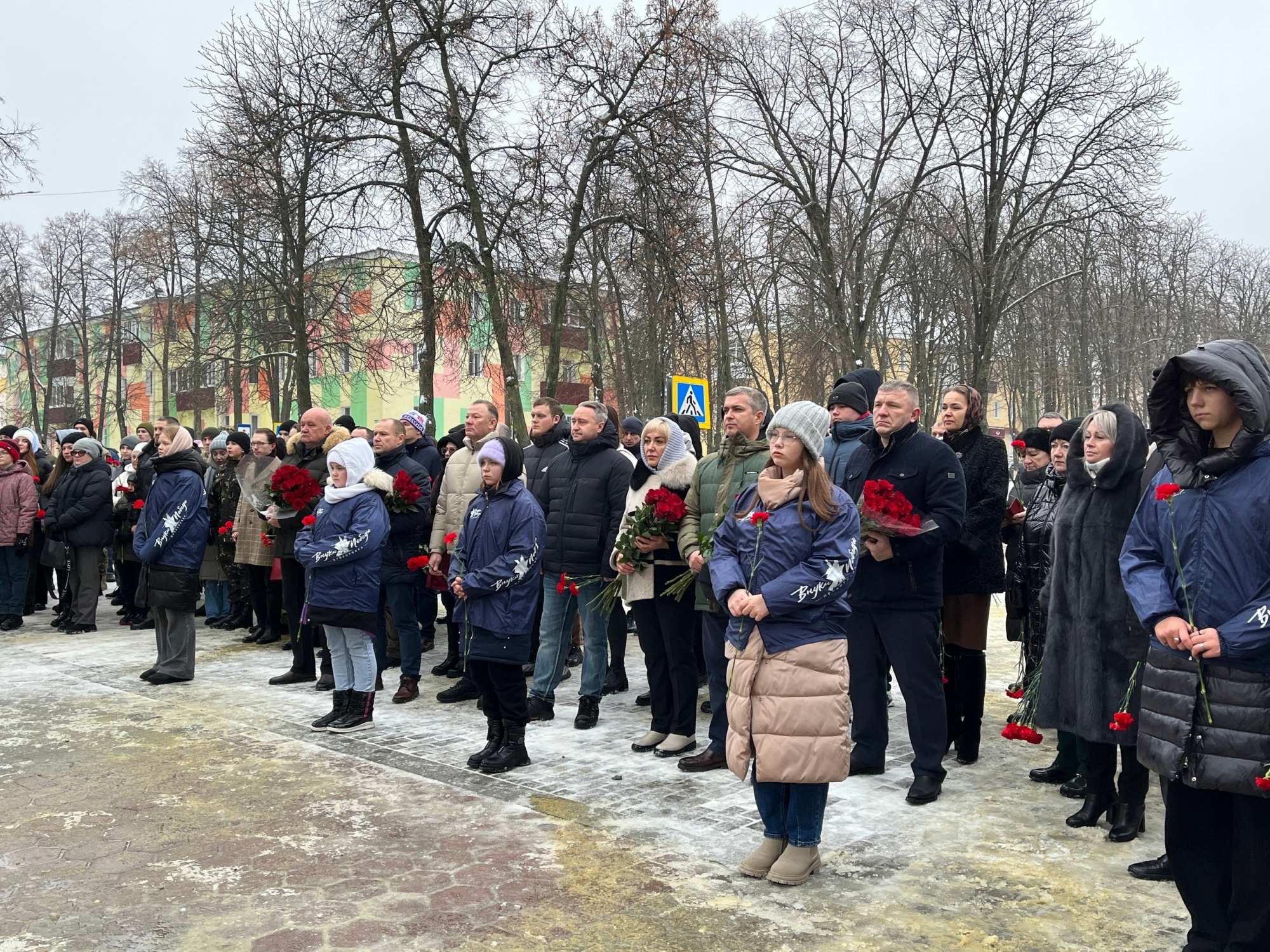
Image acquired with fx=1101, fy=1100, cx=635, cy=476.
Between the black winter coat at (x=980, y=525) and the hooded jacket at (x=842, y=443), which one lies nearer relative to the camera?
the black winter coat at (x=980, y=525)

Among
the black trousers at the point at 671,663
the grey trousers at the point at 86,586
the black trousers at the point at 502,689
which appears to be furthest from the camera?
the grey trousers at the point at 86,586

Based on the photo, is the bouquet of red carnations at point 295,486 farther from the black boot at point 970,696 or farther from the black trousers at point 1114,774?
the black trousers at point 1114,774

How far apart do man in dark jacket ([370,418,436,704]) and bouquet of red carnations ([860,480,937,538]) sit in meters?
4.08

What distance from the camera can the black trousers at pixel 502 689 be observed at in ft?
21.8

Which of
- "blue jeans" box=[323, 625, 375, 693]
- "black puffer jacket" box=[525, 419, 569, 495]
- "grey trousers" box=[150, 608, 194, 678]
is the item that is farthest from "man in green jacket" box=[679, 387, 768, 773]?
"grey trousers" box=[150, 608, 194, 678]

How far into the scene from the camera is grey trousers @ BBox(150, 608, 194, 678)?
31.1 feet

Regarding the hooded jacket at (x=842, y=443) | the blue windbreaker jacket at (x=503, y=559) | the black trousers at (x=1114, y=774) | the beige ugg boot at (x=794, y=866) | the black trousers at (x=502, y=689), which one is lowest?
the beige ugg boot at (x=794, y=866)

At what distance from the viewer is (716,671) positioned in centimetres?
682

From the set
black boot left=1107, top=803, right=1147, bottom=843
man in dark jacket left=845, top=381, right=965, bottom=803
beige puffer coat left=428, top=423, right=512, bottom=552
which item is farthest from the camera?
beige puffer coat left=428, top=423, right=512, bottom=552

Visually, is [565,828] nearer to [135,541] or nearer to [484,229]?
[135,541]

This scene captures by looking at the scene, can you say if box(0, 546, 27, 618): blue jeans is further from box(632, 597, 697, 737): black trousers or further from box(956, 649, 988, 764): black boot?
box(956, 649, 988, 764): black boot

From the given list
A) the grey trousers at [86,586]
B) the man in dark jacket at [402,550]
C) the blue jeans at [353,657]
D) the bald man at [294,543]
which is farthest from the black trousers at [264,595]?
the blue jeans at [353,657]

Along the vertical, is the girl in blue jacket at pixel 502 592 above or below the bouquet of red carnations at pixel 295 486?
below

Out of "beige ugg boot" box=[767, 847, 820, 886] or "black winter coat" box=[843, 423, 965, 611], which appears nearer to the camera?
"beige ugg boot" box=[767, 847, 820, 886]
